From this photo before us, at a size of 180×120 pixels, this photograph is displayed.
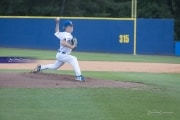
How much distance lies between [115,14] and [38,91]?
1483 inches

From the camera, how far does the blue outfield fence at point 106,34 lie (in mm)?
32781

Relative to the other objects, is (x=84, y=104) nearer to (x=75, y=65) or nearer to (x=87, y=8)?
(x=75, y=65)

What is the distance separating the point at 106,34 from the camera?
3338cm

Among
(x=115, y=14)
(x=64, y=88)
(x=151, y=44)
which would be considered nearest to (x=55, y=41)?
(x=151, y=44)

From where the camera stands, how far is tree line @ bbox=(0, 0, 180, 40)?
43.6 metres

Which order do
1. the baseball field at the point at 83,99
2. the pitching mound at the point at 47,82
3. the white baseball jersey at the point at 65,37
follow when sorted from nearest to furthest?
the baseball field at the point at 83,99 < the pitching mound at the point at 47,82 < the white baseball jersey at the point at 65,37

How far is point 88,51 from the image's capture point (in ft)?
111

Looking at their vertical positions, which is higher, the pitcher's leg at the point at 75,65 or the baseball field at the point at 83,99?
the pitcher's leg at the point at 75,65

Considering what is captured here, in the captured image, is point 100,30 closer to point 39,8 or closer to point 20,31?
point 20,31

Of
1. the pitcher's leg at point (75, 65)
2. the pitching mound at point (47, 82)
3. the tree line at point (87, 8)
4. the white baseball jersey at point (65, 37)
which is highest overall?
the tree line at point (87, 8)

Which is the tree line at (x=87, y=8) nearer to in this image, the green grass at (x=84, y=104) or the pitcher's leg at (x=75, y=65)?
the pitcher's leg at (x=75, y=65)

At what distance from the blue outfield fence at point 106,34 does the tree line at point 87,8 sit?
31.3ft

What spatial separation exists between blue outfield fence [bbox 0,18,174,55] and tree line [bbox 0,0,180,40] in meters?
9.54

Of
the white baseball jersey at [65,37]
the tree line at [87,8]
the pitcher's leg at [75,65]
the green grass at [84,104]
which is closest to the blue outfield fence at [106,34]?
the tree line at [87,8]
